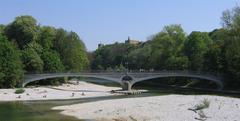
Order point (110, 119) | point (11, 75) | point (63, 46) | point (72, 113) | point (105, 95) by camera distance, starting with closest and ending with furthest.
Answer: point (110, 119) → point (72, 113) → point (105, 95) → point (11, 75) → point (63, 46)

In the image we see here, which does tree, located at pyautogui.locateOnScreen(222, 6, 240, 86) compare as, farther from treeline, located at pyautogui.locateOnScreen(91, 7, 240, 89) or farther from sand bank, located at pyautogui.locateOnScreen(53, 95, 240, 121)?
sand bank, located at pyautogui.locateOnScreen(53, 95, 240, 121)

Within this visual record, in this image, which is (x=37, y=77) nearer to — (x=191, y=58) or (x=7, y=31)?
(x=7, y=31)

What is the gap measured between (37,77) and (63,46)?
67.5 feet

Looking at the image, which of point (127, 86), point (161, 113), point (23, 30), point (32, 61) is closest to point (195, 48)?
point (127, 86)

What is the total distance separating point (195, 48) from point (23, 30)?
41.1m

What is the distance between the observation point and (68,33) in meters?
115

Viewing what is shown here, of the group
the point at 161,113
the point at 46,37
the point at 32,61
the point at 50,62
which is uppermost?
the point at 46,37

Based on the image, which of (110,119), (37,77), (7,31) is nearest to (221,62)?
(37,77)

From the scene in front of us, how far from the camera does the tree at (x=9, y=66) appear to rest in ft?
284

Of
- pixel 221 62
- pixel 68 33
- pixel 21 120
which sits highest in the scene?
pixel 68 33

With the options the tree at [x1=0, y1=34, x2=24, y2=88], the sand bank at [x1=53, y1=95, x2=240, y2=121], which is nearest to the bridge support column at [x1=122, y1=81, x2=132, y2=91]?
the tree at [x1=0, y1=34, x2=24, y2=88]

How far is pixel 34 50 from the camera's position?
101062mm

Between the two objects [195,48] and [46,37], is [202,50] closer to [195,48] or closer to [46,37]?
[195,48]

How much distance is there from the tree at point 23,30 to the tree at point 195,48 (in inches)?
1462
